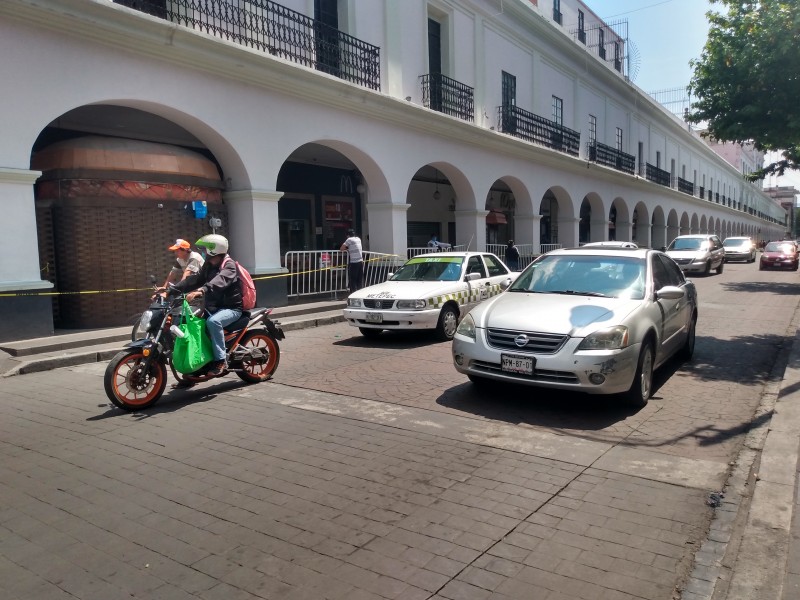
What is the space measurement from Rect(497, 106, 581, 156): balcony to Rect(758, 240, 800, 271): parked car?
388 inches

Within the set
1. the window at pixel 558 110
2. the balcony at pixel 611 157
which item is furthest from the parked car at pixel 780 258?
the window at pixel 558 110

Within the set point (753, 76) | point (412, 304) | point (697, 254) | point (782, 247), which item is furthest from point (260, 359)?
point (782, 247)

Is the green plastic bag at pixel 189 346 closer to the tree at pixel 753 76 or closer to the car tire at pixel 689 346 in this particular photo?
the car tire at pixel 689 346

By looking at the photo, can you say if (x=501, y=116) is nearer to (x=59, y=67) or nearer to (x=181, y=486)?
(x=59, y=67)

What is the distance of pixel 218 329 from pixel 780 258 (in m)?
27.7

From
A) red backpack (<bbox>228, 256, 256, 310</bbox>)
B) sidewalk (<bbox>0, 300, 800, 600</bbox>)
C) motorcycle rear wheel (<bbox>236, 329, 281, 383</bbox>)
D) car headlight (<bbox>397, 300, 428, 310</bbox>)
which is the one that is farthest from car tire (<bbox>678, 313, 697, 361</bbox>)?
red backpack (<bbox>228, 256, 256, 310</bbox>)

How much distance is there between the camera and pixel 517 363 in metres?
5.92

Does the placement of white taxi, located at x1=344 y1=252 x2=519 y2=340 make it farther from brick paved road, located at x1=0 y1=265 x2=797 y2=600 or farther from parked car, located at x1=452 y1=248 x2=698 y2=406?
brick paved road, located at x1=0 y1=265 x2=797 y2=600

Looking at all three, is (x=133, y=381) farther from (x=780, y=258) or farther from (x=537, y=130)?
(x=780, y=258)

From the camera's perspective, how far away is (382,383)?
7.42m

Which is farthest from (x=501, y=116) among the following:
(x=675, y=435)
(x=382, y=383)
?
(x=675, y=435)

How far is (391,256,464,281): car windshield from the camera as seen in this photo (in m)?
11.1

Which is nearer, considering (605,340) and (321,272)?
(605,340)

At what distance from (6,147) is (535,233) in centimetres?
1760
